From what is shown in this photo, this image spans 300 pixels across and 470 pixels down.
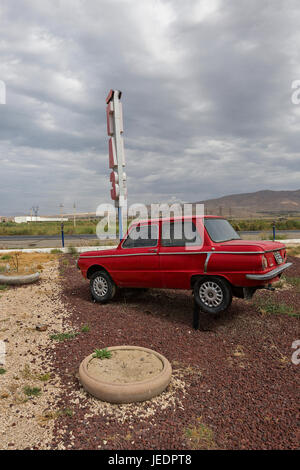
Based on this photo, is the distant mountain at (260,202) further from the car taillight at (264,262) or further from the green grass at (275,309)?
the car taillight at (264,262)

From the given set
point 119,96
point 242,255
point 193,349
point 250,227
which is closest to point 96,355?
point 193,349

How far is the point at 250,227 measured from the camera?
117 ft

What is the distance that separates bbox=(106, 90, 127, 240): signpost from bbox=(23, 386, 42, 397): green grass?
9.23 meters

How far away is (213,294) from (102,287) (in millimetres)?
2612

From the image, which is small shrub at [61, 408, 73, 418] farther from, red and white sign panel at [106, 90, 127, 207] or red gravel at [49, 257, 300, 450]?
red and white sign panel at [106, 90, 127, 207]

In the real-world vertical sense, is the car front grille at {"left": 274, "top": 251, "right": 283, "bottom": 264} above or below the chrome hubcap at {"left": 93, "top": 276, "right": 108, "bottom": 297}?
above

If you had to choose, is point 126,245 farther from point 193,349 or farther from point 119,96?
point 119,96

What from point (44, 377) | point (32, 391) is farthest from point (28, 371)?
point (32, 391)

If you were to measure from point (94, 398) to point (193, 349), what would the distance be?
1712mm

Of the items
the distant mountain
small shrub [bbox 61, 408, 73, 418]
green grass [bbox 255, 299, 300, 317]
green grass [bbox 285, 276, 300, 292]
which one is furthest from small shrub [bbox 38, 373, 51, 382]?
the distant mountain

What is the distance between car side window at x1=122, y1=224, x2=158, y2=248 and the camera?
619cm

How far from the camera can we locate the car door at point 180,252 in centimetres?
553

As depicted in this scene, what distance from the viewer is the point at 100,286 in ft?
22.7

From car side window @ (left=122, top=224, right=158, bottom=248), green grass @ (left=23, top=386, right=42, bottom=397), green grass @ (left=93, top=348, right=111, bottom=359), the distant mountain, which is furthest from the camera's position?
the distant mountain
